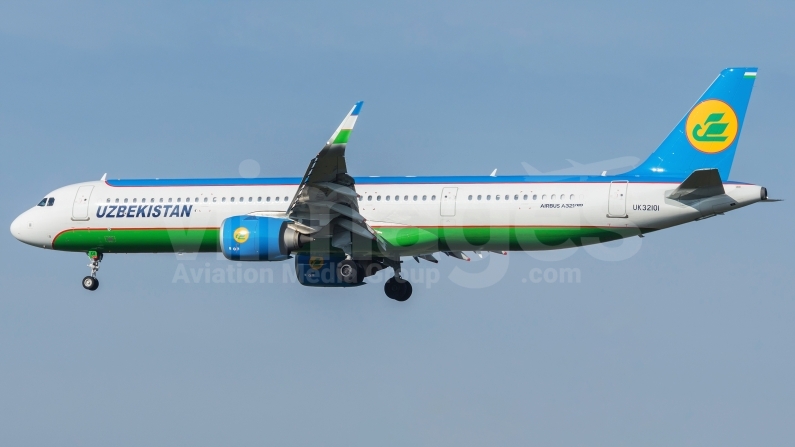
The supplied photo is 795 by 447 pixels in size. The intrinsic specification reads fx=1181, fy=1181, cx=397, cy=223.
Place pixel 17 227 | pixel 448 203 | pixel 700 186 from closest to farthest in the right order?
pixel 700 186, pixel 448 203, pixel 17 227

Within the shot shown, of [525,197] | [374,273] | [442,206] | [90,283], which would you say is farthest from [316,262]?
[90,283]

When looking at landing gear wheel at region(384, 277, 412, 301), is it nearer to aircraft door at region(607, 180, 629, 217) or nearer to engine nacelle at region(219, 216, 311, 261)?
engine nacelle at region(219, 216, 311, 261)

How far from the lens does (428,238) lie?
3528 cm

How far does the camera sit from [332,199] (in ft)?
111

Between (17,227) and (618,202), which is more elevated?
(17,227)

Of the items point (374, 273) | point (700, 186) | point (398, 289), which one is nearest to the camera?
point (700, 186)

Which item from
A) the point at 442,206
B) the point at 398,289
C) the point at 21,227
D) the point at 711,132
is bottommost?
the point at 398,289

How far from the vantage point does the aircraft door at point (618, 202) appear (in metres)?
33.7

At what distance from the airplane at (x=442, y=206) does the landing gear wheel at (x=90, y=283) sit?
2.51m

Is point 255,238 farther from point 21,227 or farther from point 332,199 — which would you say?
point 21,227

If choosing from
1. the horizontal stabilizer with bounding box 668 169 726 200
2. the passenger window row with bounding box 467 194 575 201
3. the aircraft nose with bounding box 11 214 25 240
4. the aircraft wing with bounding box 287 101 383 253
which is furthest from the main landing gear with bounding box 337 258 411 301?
the aircraft nose with bounding box 11 214 25 240

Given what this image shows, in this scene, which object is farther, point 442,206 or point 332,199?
point 442,206

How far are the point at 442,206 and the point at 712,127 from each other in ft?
26.9

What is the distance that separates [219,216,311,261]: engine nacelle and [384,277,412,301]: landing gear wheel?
569 cm
